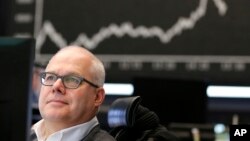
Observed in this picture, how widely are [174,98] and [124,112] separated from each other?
1524mm

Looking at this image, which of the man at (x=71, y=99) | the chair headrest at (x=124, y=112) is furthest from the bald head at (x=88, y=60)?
the chair headrest at (x=124, y=112)

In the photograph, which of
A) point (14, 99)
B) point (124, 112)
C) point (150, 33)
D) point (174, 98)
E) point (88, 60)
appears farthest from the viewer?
point (150, 33)

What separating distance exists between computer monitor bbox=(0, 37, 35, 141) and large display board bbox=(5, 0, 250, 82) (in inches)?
102

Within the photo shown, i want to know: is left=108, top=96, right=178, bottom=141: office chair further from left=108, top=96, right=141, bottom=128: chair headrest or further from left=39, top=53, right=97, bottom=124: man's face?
left=39, top=53, right=97, bottom=124: man's face

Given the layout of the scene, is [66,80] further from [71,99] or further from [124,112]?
[124,112]

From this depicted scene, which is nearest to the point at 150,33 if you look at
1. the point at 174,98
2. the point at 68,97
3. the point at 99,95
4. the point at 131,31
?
the point at 131,31

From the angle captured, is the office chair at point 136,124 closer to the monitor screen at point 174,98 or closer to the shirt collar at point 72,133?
the shirt collar at point 72,133

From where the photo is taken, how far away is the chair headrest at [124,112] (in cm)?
195

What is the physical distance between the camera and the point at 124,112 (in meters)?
1.96

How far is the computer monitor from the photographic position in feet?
5.11

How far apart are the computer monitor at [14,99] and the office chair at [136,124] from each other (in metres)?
0.46

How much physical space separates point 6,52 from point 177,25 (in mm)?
2626

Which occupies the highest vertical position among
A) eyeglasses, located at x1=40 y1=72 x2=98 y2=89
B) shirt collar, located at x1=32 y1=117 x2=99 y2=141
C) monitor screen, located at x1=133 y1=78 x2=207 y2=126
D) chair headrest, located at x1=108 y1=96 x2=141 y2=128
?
eyeglasses, located at x1=40 y1=72 x2=98 y2=89

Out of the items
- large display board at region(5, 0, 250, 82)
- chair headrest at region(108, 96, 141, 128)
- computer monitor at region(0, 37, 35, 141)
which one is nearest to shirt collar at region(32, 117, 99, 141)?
chair headrest at region(108, 96, 141, 128)
